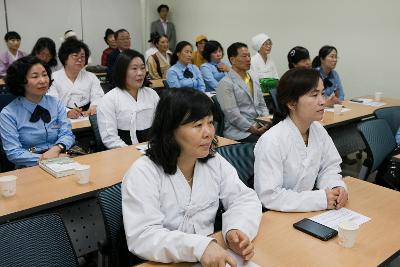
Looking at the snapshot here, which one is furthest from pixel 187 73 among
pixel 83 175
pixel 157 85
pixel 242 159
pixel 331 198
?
pixel 331 198

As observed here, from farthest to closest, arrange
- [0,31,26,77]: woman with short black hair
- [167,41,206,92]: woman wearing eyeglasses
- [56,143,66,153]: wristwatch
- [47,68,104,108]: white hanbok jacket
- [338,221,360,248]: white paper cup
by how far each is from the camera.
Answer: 1. [0,31,26,77]: woman with short black hair
2. [167,41,206,92]: woman wearing eyeglasses
3. [47,68,104,108]: white hanbok jacket
4. [56,143,66,153]: wristwatch
5. [338,221,360,248]: white paper cup

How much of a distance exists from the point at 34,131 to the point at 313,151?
1.95 metres

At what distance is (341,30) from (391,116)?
2694 millimetres

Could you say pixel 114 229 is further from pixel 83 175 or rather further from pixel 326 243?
pixel 326 243

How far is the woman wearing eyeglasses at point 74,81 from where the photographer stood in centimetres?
402

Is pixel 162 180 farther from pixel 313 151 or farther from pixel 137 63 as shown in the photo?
pixel 137 63

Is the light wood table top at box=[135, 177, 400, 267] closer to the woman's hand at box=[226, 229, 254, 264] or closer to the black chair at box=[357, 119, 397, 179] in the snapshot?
the woman's hand at box=[226, 229, 254, 264]

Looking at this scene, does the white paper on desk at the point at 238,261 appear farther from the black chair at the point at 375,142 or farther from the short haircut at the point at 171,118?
the black chair at the point at 375,142

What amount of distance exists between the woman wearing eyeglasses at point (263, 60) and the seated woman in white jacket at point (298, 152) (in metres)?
3.95

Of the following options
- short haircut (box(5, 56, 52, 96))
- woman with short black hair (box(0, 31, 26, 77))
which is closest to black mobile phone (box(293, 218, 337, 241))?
short haircut (box(5, 56, 52, 96))

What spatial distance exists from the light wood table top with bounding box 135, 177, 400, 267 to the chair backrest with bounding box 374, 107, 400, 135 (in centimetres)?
174

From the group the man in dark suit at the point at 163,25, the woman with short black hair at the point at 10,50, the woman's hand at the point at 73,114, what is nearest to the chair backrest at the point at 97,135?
the woman's hand at the point at 73,114

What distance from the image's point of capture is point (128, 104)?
10.4 feet

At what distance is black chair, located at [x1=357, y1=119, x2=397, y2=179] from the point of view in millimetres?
2730
